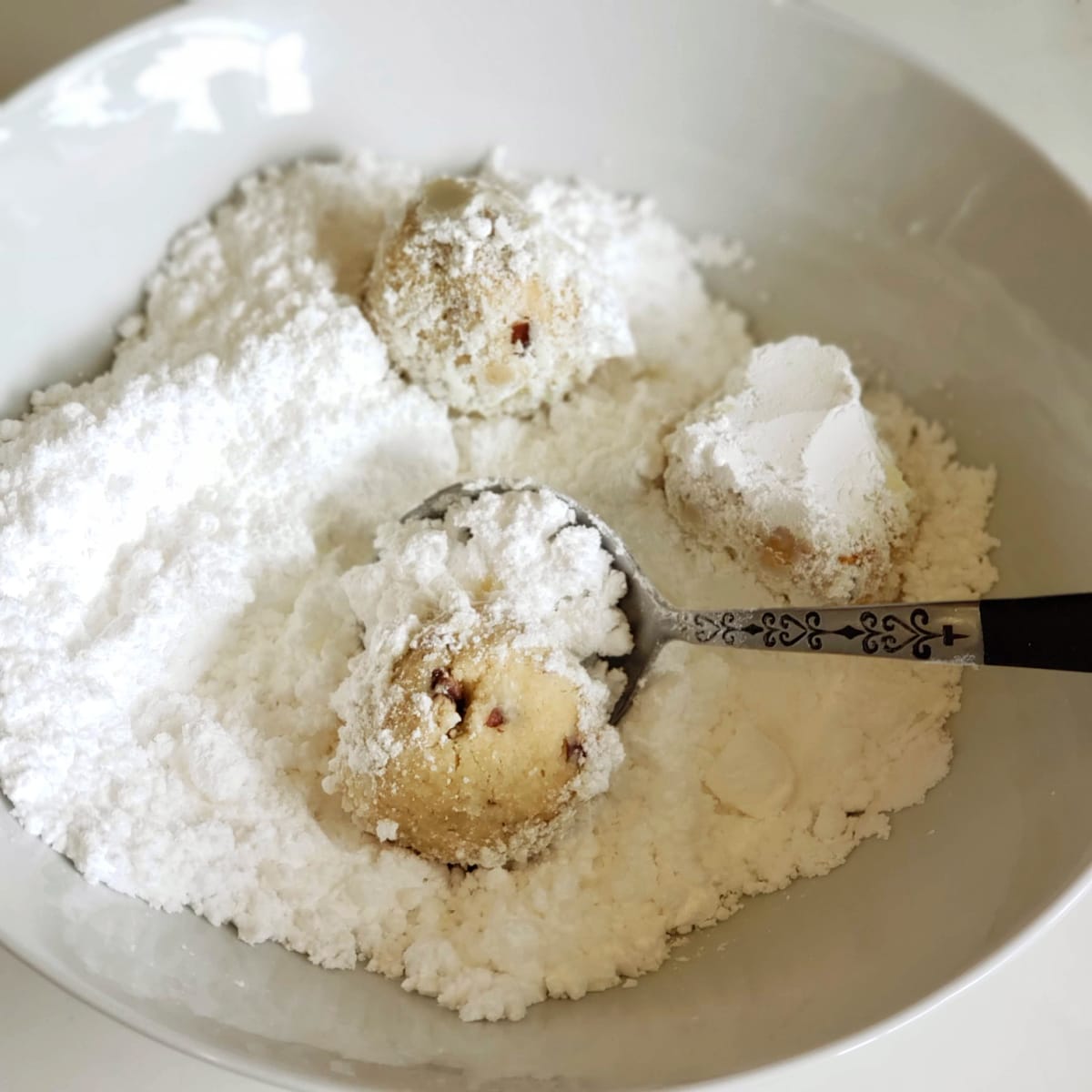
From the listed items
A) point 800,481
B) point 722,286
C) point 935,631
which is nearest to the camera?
point 935,631

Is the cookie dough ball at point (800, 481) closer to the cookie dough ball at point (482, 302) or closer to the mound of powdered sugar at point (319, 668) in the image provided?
the mound of powdered sugar at point (319, 668)

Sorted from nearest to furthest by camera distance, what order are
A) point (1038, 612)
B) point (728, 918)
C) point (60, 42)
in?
point (1038, 612), point (728, 918), point (60, 42)

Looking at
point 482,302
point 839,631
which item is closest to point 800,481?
point 839,631

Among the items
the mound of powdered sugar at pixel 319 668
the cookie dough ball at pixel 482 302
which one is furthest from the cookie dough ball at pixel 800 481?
the cookie dough ball at pixel 482 302

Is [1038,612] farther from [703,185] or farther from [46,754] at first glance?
[46,754]

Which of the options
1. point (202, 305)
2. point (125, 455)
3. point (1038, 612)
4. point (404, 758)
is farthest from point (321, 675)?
point (1038, 612)

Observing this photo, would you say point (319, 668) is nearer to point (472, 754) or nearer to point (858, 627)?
point (472, 754)
